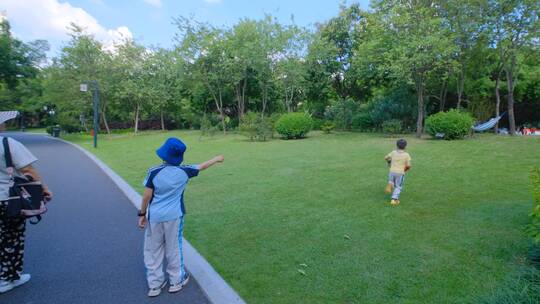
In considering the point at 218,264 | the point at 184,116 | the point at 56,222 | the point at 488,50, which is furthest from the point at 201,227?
the point at 184,116

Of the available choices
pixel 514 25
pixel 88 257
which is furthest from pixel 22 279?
pixel 514 25

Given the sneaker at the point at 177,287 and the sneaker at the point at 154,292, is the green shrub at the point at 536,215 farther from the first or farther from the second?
the sneaker at the point at 154,292

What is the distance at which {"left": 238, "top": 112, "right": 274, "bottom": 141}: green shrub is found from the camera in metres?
20.5

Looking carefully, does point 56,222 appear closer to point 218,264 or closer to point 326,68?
point 218,264

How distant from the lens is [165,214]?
11.0 feet

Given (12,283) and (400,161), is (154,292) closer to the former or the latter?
(12,283)

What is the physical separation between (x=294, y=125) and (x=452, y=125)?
800 cm

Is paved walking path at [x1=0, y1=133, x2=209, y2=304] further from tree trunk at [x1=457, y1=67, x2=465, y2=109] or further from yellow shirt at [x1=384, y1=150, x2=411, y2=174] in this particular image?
tree trunk at [x1=457, y1=67, x2=465, y2=109]

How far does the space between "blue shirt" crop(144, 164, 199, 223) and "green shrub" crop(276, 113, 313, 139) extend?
17075mm

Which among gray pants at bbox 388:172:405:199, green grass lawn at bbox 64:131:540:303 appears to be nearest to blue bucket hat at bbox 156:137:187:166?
green grass lawn at bbox 64:131:540:303

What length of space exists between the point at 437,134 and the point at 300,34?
44.1 ft

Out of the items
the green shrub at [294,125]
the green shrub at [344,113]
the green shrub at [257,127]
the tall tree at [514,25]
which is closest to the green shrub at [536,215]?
the tall tree at [514,25]

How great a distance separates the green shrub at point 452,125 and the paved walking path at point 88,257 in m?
13.4

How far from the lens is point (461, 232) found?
4652mm
